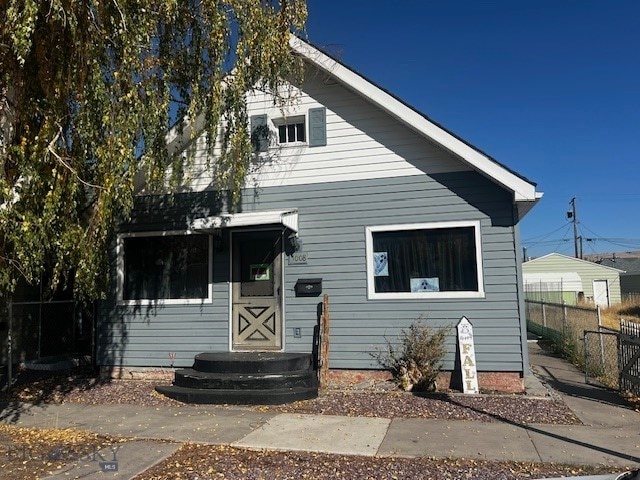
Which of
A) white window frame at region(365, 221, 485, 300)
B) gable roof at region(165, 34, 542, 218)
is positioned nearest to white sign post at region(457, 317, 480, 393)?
white window frame at region(365, 221, 485, 300)

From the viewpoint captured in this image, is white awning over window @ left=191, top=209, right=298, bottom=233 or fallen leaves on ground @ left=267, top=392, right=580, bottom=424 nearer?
fallen leaves on ground @ left=267, top=392, right=580, bottom=424

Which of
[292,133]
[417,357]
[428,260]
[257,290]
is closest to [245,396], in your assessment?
[257,290]

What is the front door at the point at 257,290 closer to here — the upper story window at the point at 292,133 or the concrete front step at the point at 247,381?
the concrete front step at the point at 247,381

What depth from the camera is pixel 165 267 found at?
10.1 meters

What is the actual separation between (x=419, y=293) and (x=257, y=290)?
2864mm

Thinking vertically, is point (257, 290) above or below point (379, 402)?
above

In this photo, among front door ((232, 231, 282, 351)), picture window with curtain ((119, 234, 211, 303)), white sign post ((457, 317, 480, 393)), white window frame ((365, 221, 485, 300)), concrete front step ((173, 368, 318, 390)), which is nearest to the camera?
concrete front step ((173, 368, 318, 390))

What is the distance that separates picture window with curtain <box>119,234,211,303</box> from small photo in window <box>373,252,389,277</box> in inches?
120

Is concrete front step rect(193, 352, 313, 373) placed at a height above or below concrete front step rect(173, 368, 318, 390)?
above

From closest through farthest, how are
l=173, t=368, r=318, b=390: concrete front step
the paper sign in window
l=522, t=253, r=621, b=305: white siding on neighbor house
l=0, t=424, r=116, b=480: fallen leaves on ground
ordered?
l=0, t=424, r=116, b=480: fallen leaves on ground
l=173, t=368, r=318, b=390: concrete front step
the paper sign in window
l=522, t=253, r=621, b=305: white siding on neighbor house

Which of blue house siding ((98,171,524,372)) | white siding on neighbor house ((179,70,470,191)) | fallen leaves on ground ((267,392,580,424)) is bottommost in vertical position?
fallen leaves on ground ((267,392,580,424))

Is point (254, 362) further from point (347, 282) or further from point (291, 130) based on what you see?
point (291, 130)

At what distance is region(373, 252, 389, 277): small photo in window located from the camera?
8945mm

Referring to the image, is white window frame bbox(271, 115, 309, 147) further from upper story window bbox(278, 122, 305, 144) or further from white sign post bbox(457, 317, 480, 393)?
white sign post bbox(457, 317, 480, 393)
